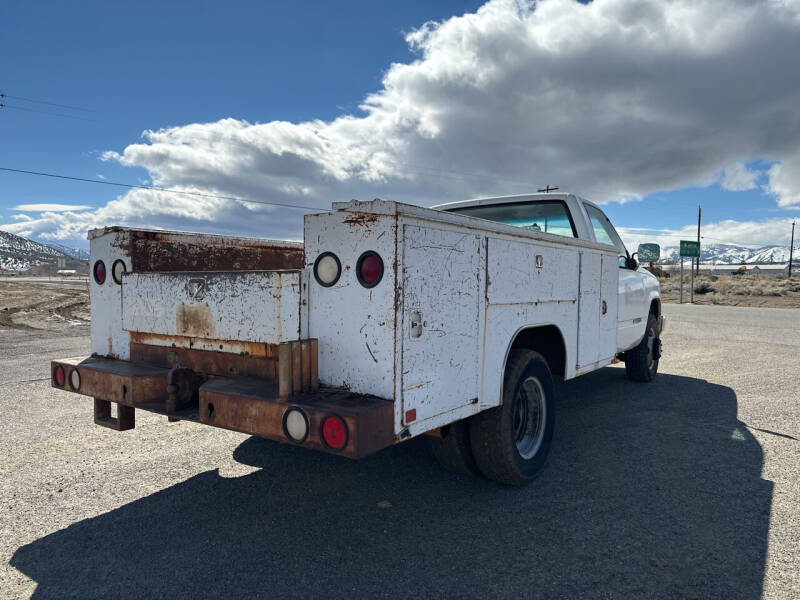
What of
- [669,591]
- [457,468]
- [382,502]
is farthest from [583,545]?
[382,502]

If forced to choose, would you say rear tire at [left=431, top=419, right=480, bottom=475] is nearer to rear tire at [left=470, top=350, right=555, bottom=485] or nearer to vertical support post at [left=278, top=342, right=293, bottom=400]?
rear tire at [left=470, top=350, right=555, bottom=485]

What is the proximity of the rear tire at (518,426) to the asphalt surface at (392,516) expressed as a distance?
0.58 ft

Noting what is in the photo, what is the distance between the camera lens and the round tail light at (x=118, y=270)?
336 cm

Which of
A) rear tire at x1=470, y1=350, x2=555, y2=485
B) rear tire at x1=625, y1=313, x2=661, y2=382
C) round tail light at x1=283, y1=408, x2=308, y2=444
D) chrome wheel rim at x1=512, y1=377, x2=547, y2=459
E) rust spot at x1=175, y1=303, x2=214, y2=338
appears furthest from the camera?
rear tire at x1=625, y1=313, x2=661, y2=382

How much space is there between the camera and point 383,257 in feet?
7.57

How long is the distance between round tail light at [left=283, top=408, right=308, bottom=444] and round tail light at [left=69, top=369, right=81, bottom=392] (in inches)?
66.9

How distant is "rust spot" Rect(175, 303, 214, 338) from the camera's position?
9.29 feet

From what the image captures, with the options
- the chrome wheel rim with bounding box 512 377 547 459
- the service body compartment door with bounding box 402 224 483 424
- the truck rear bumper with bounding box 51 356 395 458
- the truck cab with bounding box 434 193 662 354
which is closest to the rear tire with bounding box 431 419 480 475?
the chrome wheel rim with bounding box 512 377 547 459

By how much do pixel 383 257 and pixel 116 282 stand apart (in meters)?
2.06

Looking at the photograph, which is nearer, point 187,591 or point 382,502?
point 187,591

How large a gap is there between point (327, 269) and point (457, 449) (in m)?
1.52

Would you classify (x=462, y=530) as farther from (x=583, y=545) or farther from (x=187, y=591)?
(x=187, y=591)

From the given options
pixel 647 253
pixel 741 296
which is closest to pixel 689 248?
pixel 741 296

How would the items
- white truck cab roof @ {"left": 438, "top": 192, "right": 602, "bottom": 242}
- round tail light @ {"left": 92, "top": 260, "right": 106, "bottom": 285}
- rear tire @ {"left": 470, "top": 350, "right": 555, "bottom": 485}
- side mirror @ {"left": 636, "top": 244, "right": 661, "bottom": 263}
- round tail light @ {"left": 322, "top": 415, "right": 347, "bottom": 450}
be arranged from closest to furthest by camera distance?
round tail light @ {"left": 322, "top": 415, "right": 347, "bottom": 450} → rear tire @ {"left": 470, "top": 350, "right": 555, "bottom": 485} → round tail light @ {"left": 92, "top": 260, "right": 106, "bottom": 285} → white truck cab roof @ {"left": 438, "top": 192, "right": 602, "bottom": 242} → side mirror @ {"left": 636, "top": 244, "right": 661, "bottom": 263}
